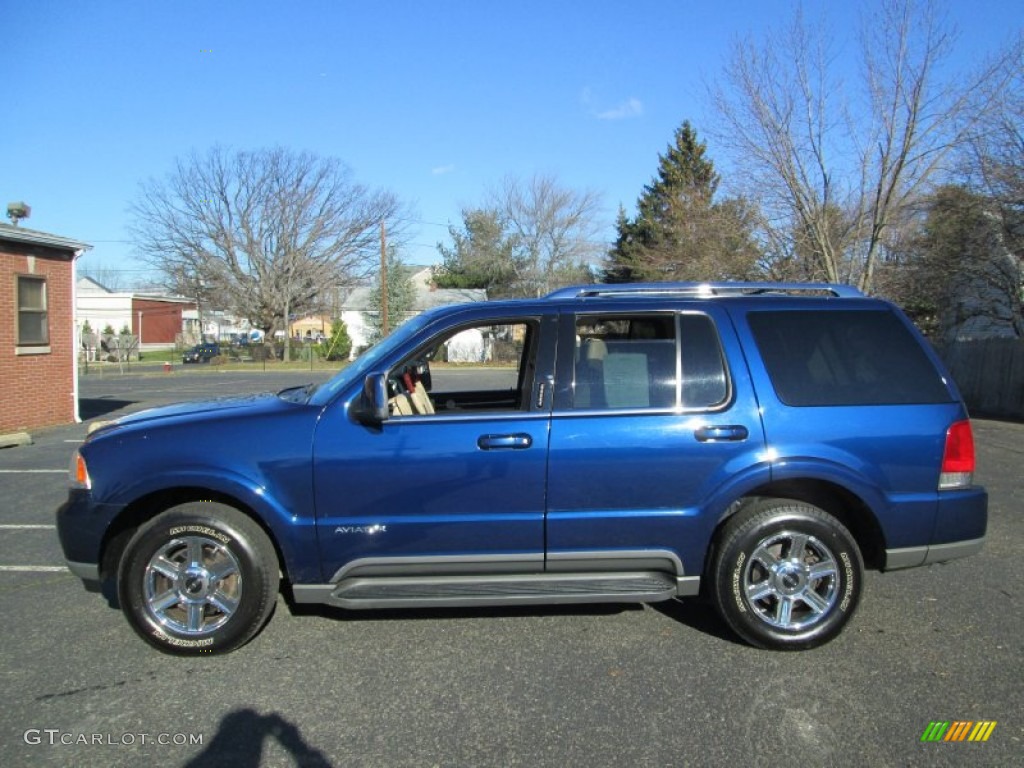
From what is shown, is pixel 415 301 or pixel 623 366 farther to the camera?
pixel 415 301

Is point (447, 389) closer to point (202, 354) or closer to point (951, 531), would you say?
point (951, 531)

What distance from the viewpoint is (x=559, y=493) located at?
3582 millimetres

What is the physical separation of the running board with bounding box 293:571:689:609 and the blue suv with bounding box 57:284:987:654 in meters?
0.01

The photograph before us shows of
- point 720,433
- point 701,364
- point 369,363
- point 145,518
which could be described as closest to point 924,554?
point 720,433

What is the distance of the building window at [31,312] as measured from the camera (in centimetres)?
1257

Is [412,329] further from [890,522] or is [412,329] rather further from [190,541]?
[890,522]

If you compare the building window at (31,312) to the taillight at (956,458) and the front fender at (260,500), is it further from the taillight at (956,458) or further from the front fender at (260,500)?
the taillight at (956,458)

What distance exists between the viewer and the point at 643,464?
3.59m

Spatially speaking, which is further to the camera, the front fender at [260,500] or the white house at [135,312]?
the white house at [135,312]

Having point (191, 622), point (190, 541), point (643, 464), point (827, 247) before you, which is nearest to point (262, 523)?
point (190, 541)

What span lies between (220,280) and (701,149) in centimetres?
2980

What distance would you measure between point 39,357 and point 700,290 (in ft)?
43.9

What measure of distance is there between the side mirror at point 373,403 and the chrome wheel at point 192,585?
99 centimetres

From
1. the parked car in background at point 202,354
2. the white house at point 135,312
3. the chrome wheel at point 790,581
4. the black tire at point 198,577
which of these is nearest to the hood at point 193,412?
the black tire at point 198,577
